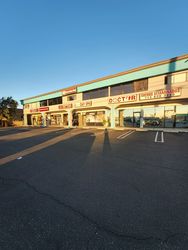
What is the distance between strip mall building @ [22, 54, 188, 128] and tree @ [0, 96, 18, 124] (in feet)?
53.9

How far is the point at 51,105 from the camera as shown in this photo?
28.2 metres

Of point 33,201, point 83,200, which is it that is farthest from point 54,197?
point 83,200

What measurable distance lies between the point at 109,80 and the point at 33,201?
18.9 meters

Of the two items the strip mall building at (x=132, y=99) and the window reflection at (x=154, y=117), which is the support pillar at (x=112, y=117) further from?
the window reflection at (x=154, y=117)

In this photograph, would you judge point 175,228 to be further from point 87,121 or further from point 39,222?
point 87,121

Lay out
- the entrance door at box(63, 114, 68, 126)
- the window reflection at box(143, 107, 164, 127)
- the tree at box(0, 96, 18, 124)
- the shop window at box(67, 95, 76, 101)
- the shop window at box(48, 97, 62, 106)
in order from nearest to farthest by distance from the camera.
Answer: the window reflection at box(143, 107, 164, 127) → the shop window at box(67, 95, 76, 101) → the shop window at box(48, 97, 62, 106) → the entrance door at box(63, 114, 68, 126) → the tree at box(0, 96, 18, 124)

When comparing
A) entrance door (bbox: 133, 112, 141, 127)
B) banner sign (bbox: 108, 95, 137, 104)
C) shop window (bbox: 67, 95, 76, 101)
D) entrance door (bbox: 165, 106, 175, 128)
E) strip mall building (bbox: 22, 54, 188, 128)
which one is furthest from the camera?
shop window (bbox: 67, 95, 76, 101)

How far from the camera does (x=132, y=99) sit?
17469 millimetres

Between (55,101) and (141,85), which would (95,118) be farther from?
(55,101)

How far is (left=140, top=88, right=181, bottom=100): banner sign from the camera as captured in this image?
1438 centimetres

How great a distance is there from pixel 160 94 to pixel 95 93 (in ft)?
33.3

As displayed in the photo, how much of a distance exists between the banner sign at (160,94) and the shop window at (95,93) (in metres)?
6.09

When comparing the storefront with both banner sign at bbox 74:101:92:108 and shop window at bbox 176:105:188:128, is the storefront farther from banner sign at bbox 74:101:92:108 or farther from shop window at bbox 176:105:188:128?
banner sign at bbox 74:101:92:108

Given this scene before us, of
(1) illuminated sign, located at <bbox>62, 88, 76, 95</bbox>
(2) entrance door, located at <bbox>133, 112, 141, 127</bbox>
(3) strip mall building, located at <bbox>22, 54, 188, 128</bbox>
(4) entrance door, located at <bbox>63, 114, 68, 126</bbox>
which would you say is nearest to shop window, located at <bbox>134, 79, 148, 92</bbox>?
(3) strip mall building, located at <bbox>22, 54, 188, 128</bbox>
